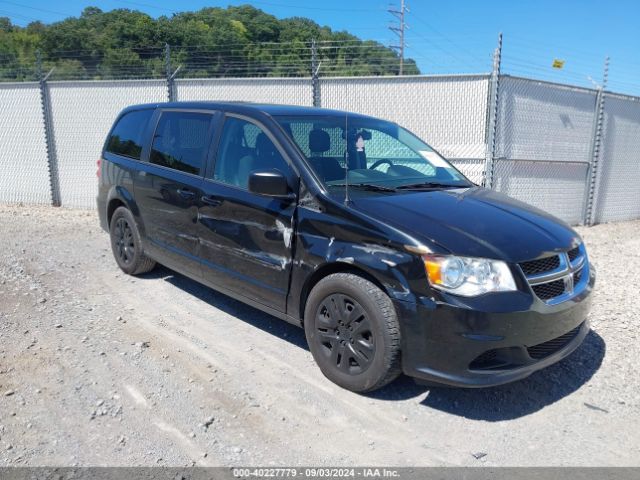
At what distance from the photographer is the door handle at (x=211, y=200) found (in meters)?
4.28

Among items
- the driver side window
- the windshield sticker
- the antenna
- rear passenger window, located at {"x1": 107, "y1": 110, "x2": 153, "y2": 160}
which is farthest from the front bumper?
rear passenger window, located at {"x1": 107, "y1": 110, "x2": 153, "y2": 160}

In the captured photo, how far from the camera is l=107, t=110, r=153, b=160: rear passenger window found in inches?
218

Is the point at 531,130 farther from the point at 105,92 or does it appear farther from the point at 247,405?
the point at 105,92

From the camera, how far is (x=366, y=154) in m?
4.30

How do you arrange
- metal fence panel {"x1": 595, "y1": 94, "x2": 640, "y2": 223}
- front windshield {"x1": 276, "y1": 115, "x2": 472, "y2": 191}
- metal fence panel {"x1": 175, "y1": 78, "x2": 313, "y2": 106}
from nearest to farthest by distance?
front windshield {"x1": 276, "y1": 115, "x2": 472, "y2": 191}
metal fence panel {"x1": 175, "y1": 78, "x2": 313, "y2": 106}
metal fence panel {"x1": 595, "y1": 94, "x2": 640, "y2": 223}

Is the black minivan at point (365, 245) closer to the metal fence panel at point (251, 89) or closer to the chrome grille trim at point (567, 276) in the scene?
the chrome grille trim at point (567, 276)

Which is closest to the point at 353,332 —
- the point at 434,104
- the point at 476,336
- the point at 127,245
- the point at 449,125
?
the point at 476,336

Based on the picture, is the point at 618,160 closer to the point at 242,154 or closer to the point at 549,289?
the point at 549,289

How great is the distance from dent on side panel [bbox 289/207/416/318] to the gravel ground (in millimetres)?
763

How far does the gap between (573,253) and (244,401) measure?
94.4 inches

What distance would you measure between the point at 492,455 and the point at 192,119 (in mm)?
3658

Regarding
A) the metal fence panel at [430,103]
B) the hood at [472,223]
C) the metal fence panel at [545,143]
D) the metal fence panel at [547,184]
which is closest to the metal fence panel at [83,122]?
the metal fence panel at [430,103]

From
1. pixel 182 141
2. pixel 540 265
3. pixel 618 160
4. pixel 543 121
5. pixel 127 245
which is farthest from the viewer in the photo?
pixel 618 160

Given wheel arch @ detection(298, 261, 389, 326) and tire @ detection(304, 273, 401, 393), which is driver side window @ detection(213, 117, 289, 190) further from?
tire @ detection(304, 273, 401, 393)
